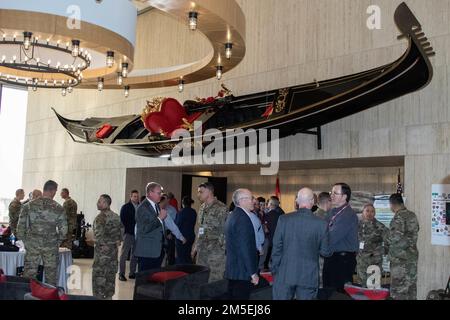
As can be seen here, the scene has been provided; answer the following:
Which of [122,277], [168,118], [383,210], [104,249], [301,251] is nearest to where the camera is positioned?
[301,251]

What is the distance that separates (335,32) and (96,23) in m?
4.07

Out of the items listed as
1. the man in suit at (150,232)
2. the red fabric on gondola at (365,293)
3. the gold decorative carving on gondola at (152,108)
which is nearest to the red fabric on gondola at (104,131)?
the gold decorative carving on gondola at (152,108)

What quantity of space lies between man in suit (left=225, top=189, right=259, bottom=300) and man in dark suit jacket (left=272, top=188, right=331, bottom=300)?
40cm

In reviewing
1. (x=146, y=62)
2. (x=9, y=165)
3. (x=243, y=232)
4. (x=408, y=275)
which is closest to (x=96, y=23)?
(x=243, y=232)

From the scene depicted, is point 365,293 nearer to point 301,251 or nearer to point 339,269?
point 339,269

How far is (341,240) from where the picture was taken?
462cm

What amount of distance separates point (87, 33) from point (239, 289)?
12.6ft

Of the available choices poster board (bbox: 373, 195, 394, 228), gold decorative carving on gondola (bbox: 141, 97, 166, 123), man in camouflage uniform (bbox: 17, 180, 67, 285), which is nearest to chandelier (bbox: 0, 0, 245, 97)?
gold decorative carving on gondola (bbox: 141, 97, 166, 123)

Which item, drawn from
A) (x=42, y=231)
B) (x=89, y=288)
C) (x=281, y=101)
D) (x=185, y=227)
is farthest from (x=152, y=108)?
(x=42, y=231)

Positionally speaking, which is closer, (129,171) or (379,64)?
(379,64)

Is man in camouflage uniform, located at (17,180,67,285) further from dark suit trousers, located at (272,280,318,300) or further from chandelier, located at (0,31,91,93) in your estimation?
dark suit trousers, located at (272,280,318,300)

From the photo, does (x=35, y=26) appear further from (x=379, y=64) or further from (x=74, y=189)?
(x=74, y=189)

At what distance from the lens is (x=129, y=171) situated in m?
12.4

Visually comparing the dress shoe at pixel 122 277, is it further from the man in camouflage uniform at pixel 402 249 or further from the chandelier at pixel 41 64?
the man in camouflage uniform at pixel 402 249
